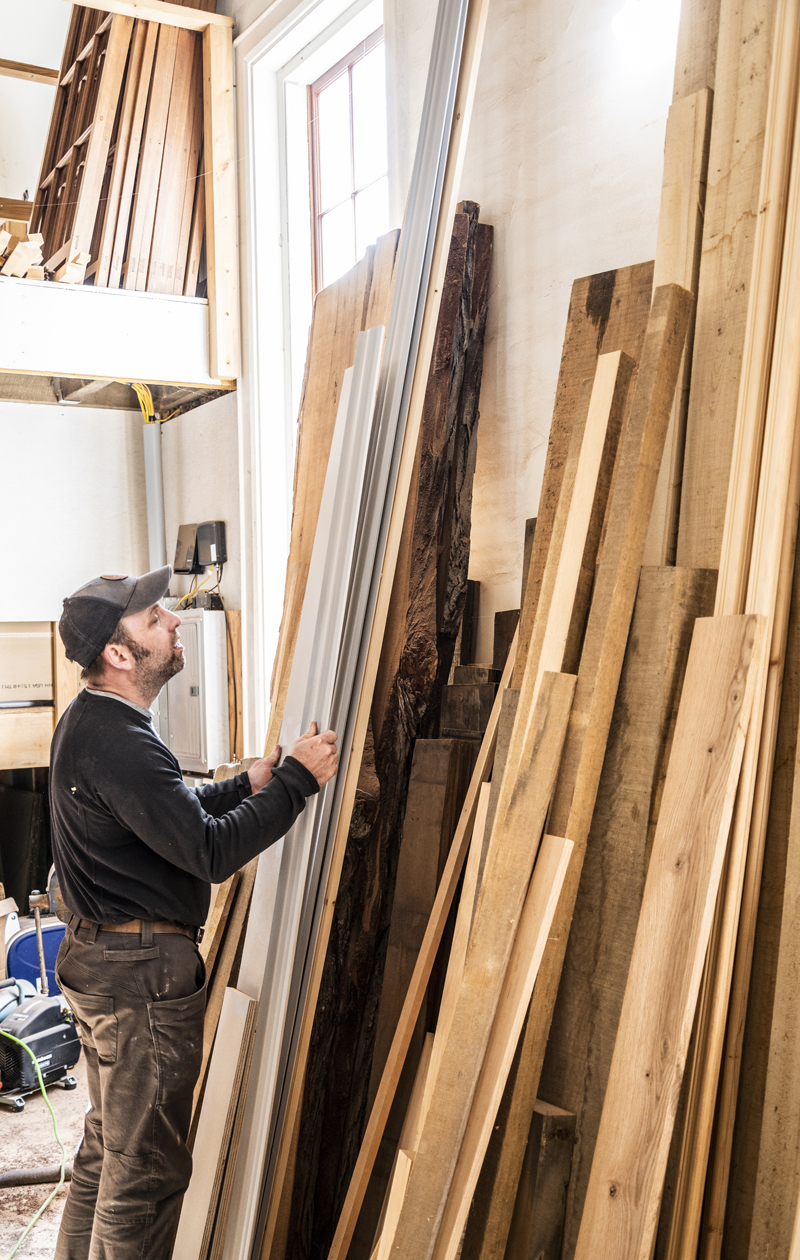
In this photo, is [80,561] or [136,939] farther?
[80,561]

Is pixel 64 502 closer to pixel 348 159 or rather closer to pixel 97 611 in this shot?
pixel 348 159

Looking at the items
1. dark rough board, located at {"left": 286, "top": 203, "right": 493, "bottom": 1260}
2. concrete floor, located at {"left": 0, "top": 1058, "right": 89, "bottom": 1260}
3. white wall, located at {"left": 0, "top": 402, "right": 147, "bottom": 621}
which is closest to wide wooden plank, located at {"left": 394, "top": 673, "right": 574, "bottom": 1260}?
dark rough board, located at {"left": 286, "top": 203, "right": 493, "bottom": 1260}

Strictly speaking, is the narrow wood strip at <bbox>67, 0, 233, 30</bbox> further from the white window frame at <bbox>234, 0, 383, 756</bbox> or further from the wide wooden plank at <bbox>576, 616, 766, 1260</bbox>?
the wide wooden plank at <bbox>576, 616, 766, 1260</bbox>

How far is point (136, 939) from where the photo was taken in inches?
83.8

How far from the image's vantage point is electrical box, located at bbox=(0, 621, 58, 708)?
17.9 ft

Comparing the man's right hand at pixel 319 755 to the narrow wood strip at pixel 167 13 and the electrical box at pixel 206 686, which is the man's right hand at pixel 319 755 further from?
the narrow wood strip at pixel 167 13

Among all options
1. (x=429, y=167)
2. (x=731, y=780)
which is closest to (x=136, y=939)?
(x=731, y=780)

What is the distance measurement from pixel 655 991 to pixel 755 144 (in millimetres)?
1354

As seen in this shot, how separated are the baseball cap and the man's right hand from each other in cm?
51

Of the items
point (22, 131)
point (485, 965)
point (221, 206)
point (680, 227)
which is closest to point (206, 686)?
point (221, 206)

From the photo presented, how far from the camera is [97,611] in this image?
2238 millimetres

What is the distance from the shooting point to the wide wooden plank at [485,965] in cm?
152

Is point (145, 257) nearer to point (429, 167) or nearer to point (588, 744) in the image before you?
point (429, 167)

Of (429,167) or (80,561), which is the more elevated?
(429,167)
